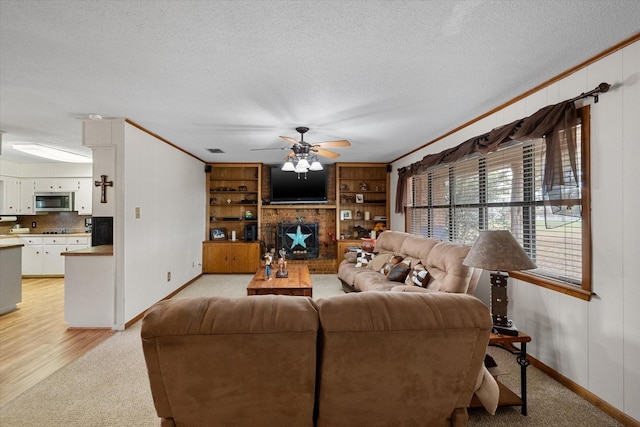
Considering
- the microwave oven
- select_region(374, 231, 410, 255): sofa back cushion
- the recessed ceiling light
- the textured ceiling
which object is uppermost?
the textured ceiling

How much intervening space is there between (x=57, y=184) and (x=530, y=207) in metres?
8.57

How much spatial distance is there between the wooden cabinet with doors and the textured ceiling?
3327 millimetres

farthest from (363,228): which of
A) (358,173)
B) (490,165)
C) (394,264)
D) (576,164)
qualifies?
(576,164)

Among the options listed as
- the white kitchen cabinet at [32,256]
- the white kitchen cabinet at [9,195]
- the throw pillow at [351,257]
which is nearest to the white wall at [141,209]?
the throw pillow at [351,257]

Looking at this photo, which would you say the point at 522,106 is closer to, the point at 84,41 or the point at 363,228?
the point at 84,41

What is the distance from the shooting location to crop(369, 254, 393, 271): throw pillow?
4.39 m

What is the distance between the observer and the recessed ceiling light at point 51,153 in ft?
15.8

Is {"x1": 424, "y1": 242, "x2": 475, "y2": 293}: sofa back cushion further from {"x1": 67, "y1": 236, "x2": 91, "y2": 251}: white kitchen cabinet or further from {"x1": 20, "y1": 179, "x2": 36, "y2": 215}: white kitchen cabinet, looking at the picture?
{"x1": 20, "y1": 179, "x2": 36, "y2": 215}: white kitchen cabinet

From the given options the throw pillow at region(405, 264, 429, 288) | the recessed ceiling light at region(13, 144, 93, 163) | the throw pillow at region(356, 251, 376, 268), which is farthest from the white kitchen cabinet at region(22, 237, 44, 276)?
the throw pillow at region(405, 264, 429, 288)

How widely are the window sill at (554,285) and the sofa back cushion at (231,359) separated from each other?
2.23m

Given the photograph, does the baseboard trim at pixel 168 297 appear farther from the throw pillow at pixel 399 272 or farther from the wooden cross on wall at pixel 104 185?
the throw pillow at pixel 399 272

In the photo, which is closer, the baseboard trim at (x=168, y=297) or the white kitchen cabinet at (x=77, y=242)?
the baseboard trim at (x=168, y=297)

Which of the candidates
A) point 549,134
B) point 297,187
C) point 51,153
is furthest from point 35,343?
point 549,134

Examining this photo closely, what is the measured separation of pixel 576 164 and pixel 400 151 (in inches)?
133
